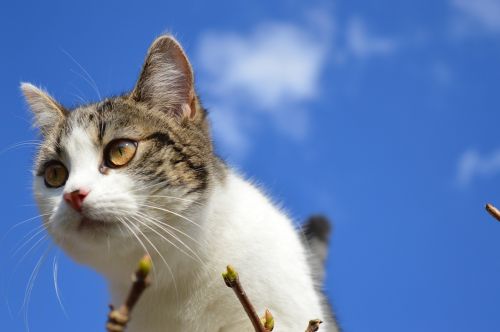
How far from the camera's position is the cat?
2180 millimetres

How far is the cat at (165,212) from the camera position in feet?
7.15

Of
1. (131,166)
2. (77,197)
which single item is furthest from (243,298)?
(131,166)

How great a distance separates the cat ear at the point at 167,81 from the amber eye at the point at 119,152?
0.43 meters

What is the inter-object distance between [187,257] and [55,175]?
2.40 feet

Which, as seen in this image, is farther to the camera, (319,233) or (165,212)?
(319,233)

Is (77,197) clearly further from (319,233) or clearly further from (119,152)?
(319,233)

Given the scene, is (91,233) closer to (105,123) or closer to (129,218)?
(129,218)

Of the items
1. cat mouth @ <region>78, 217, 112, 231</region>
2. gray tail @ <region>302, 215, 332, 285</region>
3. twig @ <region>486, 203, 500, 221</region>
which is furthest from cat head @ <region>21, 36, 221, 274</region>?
gray tail @ <region>302, 215, 332, 285</region>

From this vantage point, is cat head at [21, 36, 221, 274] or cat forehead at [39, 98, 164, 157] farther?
cat forehead at [39, 98, 164, 157]

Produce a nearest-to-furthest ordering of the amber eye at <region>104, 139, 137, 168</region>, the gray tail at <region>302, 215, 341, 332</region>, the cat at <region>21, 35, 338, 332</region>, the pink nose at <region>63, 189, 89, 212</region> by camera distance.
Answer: the pink nose at <region>63, 189, 89, 212</region> < the cat at <region>21, 35, 338, 332</region> < the amber eye at <region>104, 139, 137, 168</region> < the gray tail at <region>302, 215, 341, 332</region>

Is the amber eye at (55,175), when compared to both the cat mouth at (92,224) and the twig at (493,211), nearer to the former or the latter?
the cat mouth at (92,224)

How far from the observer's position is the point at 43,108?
10.1 feet

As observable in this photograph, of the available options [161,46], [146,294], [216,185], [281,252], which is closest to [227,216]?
[216,185]

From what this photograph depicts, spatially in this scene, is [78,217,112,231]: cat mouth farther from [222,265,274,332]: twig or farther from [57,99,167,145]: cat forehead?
[222,265,274,332]: twig
